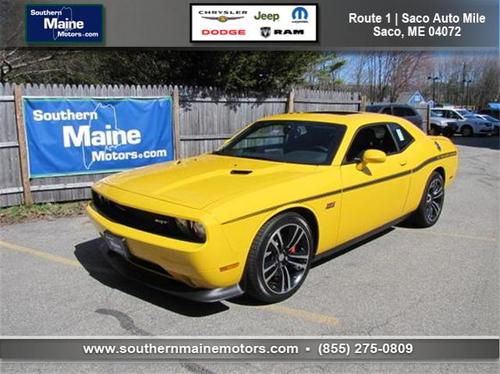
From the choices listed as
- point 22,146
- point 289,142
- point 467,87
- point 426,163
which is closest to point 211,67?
point 22,146

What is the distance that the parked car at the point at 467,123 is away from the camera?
25.6 metres

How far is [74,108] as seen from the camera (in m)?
7.51

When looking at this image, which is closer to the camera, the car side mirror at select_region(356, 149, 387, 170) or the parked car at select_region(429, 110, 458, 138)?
the car side mirror at select_region(356, 149, 387, 170)

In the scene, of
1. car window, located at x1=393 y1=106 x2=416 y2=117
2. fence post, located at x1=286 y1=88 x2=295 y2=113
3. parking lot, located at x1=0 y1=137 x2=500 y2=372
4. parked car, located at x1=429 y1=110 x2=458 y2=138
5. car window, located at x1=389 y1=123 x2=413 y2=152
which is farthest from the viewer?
parked car, located at x1=429 y1=110 x2=458 y2=138

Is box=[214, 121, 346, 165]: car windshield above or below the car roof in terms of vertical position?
below

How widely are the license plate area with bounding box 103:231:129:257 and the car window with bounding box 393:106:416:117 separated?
650 inches

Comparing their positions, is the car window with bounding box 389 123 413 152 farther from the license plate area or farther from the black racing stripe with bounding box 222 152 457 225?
Answer: the license plate area

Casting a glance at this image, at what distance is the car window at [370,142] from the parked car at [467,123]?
22.5m

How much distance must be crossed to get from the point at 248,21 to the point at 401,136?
4861mm

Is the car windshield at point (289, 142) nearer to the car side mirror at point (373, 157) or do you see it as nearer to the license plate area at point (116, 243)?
the car side mirror at point (373, 157)

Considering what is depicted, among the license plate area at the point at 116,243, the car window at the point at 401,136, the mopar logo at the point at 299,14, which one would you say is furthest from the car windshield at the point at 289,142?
the mopar logo at the point at 299,14

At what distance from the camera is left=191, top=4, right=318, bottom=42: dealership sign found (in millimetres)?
9094

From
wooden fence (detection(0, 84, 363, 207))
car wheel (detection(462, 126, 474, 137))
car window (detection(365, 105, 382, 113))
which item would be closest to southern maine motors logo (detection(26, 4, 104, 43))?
wooden fence (detection(0, 84, 363, 207))

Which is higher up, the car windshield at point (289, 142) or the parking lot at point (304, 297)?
the car windshield at point (289, 142)
